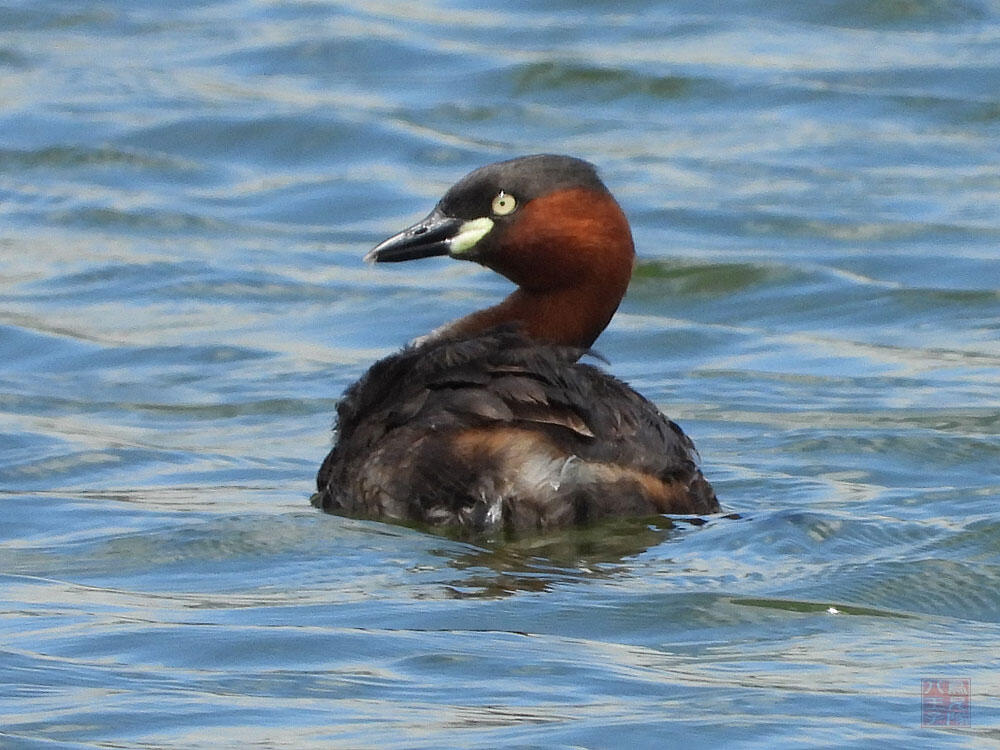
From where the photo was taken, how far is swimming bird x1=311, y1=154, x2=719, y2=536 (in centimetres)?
643

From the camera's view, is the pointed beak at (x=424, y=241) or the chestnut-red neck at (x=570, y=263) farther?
the pointed beak at (x=424, y=241)

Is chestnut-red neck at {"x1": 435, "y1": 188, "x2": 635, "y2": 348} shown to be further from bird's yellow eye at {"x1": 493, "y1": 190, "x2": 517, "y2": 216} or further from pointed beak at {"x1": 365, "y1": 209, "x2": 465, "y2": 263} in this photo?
pointed beak at {"x1": 365, "y1": 209, "x2": 465, "y2": 263}

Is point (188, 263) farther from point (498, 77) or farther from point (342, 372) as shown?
point (498, 77)

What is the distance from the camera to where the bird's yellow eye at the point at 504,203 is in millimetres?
7492

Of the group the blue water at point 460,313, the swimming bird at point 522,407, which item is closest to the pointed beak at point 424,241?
the swimming bird at point 522,407

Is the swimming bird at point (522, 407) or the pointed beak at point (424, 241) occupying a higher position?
the pointed beak at point (424, 241)

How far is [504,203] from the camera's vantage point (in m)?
7.51

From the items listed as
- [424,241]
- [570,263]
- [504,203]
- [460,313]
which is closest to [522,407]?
[570,263]

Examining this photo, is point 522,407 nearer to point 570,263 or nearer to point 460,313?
point 570,263

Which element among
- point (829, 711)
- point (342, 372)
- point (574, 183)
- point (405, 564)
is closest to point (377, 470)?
point (405, 564)

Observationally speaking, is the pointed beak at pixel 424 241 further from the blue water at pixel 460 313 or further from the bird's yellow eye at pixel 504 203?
the blue water at pixel 460 313

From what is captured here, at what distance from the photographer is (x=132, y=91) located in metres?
15.4

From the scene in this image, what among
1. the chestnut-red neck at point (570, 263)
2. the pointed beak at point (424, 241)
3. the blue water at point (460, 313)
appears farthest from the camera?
the pointed beak at point (424, 241)

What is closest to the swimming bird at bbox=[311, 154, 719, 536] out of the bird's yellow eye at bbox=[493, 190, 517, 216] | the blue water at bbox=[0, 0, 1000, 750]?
the bird's yellow eye at bbox=[493, 190, 517, 216]
